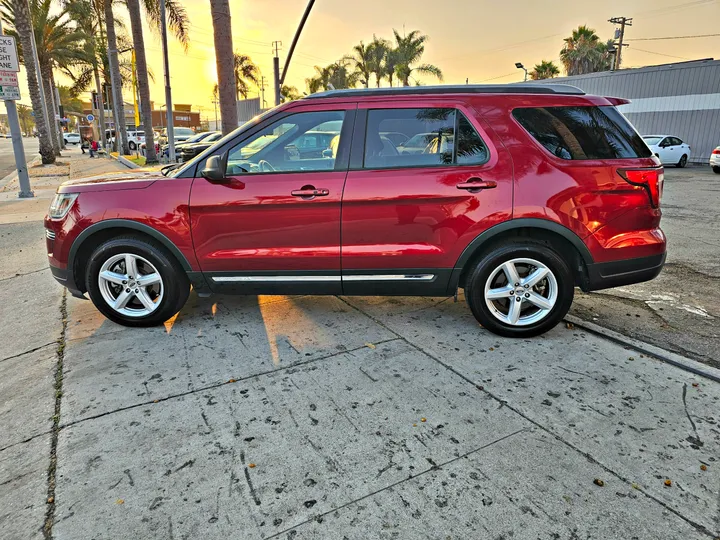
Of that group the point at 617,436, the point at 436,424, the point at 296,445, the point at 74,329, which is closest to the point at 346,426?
the point at 296,445

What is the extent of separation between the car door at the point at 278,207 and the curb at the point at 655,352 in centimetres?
210

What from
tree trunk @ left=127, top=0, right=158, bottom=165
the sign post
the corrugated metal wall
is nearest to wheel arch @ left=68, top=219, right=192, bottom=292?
the sign post

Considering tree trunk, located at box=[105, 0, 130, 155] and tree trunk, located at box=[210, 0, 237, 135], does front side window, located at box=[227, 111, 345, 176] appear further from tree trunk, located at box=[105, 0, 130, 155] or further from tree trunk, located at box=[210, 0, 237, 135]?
tree trunk, located at box=[105, 0, 130, 155]

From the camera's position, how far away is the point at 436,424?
2.79 meters

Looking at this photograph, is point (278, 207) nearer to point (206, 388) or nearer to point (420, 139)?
point (420, 139)

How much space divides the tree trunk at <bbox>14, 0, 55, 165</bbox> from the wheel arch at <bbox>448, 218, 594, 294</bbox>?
20.0m

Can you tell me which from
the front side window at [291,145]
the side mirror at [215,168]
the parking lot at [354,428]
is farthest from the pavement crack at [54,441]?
A: the front side window at [291,145]

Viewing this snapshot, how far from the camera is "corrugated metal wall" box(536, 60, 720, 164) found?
22.0 meters

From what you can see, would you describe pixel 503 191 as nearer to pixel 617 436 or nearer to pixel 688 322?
pixel 617 436

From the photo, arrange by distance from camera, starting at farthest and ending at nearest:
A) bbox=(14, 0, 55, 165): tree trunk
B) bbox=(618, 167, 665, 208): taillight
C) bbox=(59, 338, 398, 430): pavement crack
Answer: bbox=(14, 0, 55, 165): tree trunk
bbox=(618, 167, 665, 208): taillight
bbox=(59, 338, 398, 430): pavement crack

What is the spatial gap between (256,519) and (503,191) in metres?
2.69

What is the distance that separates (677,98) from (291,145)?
25507mm

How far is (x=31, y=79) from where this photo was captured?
21641 millimetres

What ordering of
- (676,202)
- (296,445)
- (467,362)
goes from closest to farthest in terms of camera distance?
(296,445), (467,362), (676,202)
